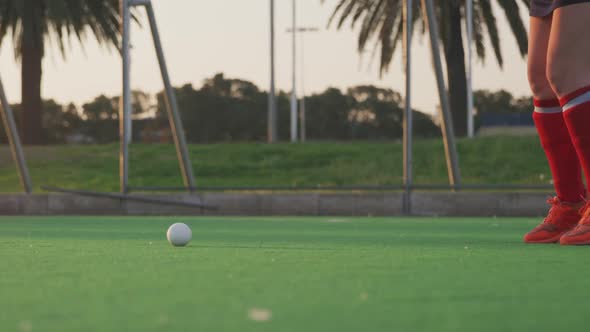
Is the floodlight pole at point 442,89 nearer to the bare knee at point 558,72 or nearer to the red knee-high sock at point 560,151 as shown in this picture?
the red knee-high sock at point 560,151

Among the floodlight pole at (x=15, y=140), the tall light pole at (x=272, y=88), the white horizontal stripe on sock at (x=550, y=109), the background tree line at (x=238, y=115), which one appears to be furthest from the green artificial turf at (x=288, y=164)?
the white horizontal stripe on sock at (x=550, y=109)

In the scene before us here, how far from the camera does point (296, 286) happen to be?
311 centimetres

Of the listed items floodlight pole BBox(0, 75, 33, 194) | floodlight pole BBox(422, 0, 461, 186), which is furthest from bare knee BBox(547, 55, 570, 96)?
floodlight pole BBox(0, 75, 33, 194)

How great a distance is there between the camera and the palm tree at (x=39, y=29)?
953 inches

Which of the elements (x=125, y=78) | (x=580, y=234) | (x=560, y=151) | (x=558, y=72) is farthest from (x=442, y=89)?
(x=580, y=234)

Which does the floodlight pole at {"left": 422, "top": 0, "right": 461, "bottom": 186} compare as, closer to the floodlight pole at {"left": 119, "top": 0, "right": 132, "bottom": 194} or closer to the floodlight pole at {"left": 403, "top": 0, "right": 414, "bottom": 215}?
the floodlight pole at {"left": 403, "top": 0, "right": 414, "bottom": 215}

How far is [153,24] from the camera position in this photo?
12141 millimetres

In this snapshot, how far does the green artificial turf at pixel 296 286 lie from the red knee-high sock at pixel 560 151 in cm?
43

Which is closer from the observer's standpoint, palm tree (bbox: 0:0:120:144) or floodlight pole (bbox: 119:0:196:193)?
floodlight pole (bbox: 119:0:196:193)

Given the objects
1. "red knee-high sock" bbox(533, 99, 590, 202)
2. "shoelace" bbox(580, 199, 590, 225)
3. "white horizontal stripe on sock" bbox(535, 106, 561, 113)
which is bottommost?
"shoelace" bbox(580, 199, 590, 225)

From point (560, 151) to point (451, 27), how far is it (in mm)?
18947

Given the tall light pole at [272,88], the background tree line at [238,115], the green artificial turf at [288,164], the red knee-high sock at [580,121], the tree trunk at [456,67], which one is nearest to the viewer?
the red knee-high sock at [580,121]

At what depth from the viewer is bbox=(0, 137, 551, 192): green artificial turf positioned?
21.2 metres

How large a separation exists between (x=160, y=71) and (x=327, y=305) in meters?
9.97
